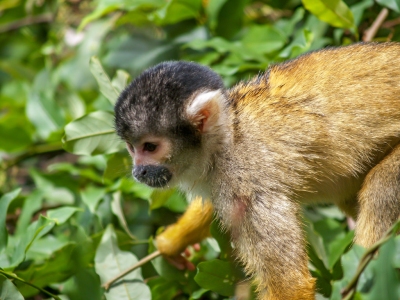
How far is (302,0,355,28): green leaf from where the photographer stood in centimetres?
310

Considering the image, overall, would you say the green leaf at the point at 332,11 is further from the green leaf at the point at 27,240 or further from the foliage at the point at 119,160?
the green leaf at the point at 27,240

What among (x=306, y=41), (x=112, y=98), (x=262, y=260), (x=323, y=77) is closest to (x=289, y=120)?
(x=323, y=77)

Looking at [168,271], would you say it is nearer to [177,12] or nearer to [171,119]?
[171,119]

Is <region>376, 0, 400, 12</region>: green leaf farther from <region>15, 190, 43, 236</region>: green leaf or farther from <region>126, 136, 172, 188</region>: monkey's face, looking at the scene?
<region>15, 190, 43, 236</region>: green leaf

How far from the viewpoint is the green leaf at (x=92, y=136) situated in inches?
120

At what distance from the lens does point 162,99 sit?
251 centimetres

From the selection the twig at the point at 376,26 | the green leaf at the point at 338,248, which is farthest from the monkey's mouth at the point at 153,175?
the twig at the point at 376,26

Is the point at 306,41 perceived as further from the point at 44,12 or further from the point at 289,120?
the point at 44,12

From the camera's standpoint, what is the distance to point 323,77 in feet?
8.58

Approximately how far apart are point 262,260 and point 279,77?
920mm

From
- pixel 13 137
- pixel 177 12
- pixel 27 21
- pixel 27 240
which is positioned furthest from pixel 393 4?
pixel 27 21

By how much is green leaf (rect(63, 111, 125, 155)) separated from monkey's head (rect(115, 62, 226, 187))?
47cm

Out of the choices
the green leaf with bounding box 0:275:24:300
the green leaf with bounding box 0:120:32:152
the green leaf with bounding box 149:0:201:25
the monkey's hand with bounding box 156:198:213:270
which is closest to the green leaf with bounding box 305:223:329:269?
the monkey's hand with bounding box 156:198:213:270

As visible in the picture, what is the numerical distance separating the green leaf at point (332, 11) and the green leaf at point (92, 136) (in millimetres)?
1298
